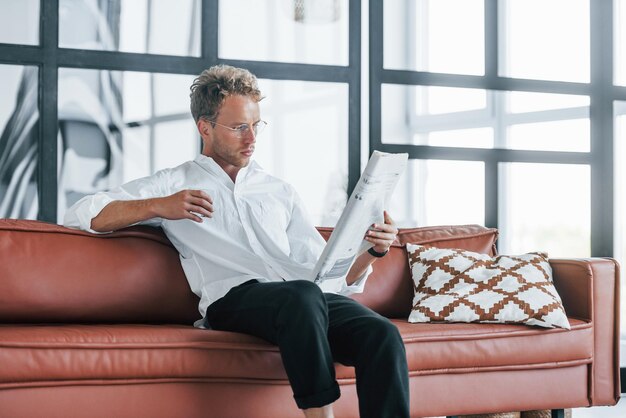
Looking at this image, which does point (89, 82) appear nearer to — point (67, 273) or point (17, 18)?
point (17, 18)

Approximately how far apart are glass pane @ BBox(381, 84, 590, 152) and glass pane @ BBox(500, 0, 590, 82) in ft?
0.40

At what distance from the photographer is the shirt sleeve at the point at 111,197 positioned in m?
2.54

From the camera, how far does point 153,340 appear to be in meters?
2.23

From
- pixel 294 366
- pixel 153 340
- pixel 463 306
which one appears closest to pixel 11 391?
pixel 153 340

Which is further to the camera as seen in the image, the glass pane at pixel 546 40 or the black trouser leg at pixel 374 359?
the glass pane at pixel 546 40

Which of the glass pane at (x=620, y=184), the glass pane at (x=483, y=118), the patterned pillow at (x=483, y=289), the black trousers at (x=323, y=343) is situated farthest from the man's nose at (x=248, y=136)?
the glass pane at (x=620, y=184)

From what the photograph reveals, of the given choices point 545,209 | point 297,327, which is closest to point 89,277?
point 297,327

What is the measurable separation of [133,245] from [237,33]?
4.43 ft

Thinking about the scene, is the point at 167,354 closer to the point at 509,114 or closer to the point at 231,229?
the point at 231,229

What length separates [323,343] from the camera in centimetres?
209

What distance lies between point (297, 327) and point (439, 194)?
2057 millimetres

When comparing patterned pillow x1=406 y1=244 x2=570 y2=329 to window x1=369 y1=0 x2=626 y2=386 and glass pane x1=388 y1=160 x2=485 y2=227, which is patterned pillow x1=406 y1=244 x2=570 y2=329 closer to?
glass pane x1=388 y1=160 x2=485 y2=227

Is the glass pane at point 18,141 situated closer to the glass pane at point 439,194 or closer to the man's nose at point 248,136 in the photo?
the man's nose at point 248,136

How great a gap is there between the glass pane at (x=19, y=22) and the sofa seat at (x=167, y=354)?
1.41m
